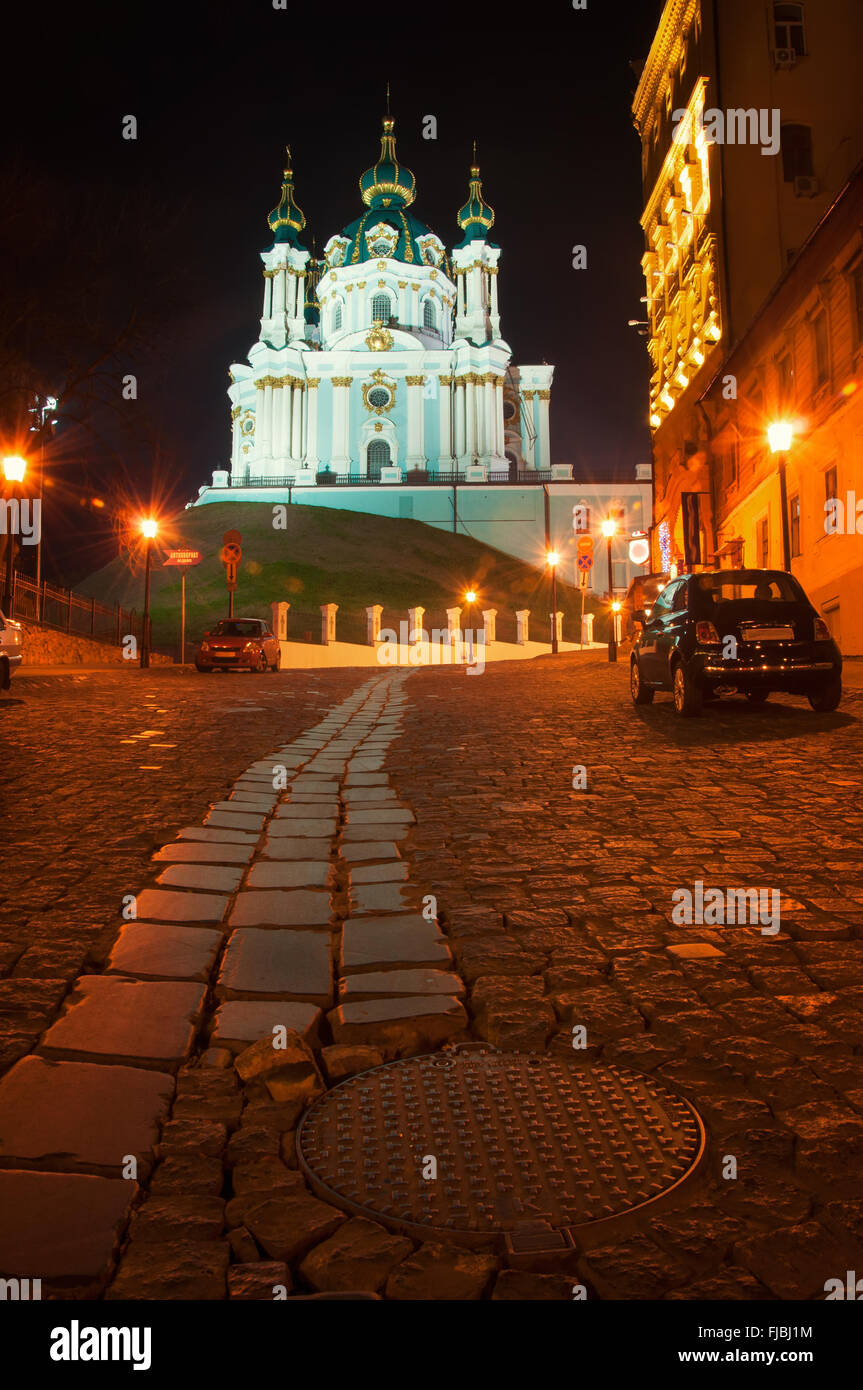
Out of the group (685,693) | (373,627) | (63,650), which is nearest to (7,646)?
(685,693)

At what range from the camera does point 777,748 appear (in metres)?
9.36

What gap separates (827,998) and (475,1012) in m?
1.21

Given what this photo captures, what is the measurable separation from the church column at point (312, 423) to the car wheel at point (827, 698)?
8595 centimetres

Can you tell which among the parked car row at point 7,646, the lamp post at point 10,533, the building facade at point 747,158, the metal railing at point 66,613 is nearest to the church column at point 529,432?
the building facade at point 747,158

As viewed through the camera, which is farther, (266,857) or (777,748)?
(777,748)

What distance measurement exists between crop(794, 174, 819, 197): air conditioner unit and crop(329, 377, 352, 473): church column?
62.9 m

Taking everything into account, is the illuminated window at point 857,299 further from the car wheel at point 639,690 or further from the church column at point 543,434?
the church column at point 543,434

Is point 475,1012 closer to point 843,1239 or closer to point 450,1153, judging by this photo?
point 450,1153

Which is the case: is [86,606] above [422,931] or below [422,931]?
above

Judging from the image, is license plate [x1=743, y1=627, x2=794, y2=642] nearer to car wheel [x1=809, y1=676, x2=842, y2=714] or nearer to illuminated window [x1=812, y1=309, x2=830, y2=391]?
car wheel [x1=809, y1=676, x2=842, y2=714]

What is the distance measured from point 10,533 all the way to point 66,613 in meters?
6.37

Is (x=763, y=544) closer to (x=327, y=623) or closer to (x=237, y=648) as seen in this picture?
(x=237, y=648)
